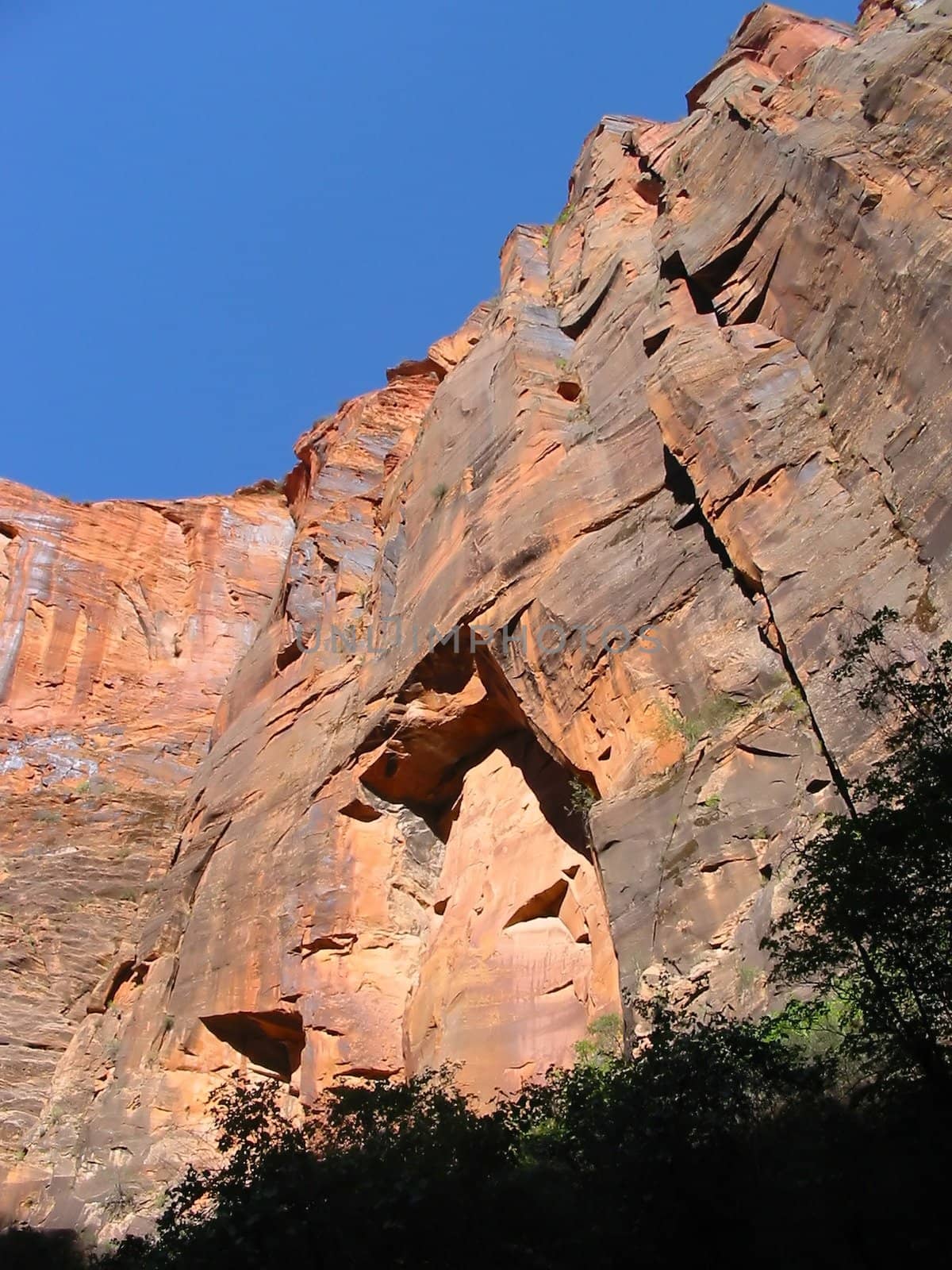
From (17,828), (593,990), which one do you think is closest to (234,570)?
(17,828)

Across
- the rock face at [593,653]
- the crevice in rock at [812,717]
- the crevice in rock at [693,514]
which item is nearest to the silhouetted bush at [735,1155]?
the crevice in rock at [812,717]

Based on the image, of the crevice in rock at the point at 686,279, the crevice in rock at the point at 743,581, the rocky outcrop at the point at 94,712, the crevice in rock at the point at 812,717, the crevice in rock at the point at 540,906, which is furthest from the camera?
the rocky outcrop at the point at 94,712

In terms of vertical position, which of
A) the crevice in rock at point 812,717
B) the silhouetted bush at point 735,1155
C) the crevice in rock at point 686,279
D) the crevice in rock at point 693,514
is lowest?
the silhouetted bush at point 735,1155

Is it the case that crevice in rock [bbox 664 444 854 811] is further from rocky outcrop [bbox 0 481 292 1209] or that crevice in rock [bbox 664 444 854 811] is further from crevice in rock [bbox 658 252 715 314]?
rocky outcrop [bbox 0 481 292 1209]

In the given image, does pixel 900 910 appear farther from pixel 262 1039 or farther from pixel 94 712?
pixel 94 712

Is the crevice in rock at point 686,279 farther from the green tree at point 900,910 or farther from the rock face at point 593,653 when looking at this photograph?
the green tree at point 900,910

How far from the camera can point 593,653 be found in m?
15.6

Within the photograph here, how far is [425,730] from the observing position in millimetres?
19297

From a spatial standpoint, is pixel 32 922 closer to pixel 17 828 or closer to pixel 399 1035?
pixel 17 828

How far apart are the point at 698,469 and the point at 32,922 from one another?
17.8m

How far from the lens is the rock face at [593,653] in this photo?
12.6 m

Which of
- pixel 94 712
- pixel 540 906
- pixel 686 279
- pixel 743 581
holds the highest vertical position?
pixel 94 712

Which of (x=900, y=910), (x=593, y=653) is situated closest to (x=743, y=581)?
(x=593, y=653)

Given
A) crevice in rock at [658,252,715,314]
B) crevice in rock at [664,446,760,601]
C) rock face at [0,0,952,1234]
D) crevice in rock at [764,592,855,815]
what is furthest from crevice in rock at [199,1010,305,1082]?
crevice in rock at [658,252,715,314]
